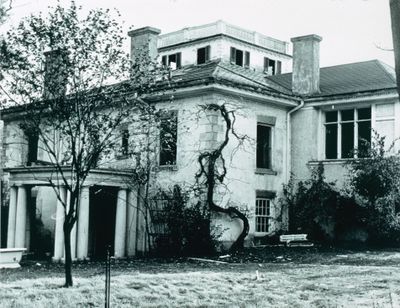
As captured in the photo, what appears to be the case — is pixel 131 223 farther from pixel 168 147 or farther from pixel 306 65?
pixel 306 65

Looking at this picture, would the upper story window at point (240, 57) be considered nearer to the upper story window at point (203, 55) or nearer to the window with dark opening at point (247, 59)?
the window with dark opening at point (247, 59)

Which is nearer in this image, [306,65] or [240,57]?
[306,65]

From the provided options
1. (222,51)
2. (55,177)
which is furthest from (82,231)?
(222,51)

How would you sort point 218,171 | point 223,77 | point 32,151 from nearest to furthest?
point 218,171, point 223,77, point 32,151

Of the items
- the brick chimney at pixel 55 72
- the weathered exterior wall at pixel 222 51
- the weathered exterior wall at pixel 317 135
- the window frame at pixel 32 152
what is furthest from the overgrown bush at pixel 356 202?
the weathered exterior wall at pixel 222 51

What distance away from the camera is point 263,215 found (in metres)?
24.2

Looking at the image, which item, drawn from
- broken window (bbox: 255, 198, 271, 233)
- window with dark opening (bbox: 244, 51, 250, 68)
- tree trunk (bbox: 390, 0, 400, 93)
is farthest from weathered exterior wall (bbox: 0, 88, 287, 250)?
window with dark opening (bbox: 244, 51, 250, 68)

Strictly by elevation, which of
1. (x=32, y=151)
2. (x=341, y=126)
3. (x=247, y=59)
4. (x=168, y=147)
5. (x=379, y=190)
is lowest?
(x=379, y=190)

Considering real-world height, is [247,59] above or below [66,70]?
above

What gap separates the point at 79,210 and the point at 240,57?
62.9 feet

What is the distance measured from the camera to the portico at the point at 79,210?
21.7 metres

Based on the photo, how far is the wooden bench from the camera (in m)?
23.0

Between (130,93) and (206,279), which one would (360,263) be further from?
(130,93)

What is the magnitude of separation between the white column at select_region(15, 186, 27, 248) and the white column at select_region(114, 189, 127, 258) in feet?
11.0
